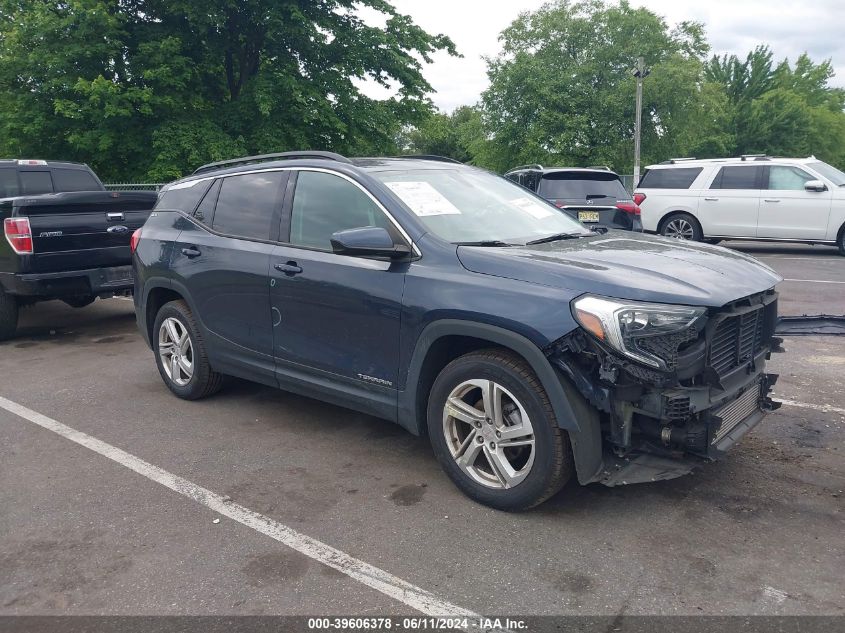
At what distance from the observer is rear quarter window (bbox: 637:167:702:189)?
14.4 meters

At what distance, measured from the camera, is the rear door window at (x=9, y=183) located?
924 cm

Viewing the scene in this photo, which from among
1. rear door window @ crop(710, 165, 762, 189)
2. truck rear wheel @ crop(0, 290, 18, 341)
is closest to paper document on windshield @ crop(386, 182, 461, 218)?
Answer: truck rear wheel @ crop(0, 290, 18, 341)

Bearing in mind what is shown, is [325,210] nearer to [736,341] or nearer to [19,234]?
[736,341]

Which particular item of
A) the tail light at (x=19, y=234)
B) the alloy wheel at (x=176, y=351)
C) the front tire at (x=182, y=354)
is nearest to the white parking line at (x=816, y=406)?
the front tire at (x=182, y=354)

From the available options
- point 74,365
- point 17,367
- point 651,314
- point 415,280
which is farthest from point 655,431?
point 17,367

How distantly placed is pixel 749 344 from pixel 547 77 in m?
39.0

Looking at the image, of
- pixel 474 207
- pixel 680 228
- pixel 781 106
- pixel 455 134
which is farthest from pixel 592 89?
pixel 474 207

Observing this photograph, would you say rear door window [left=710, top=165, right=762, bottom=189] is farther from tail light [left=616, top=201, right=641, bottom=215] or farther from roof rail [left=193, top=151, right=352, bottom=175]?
roof rail [left=193, top=151, right=352, bottom=175]

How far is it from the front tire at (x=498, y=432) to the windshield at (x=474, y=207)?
0.81 m

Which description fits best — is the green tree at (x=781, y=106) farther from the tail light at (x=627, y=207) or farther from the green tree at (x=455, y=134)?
the tail light at (x=627, y=207)

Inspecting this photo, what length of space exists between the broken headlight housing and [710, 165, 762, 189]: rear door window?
468 inches

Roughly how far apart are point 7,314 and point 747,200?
12.4 meters

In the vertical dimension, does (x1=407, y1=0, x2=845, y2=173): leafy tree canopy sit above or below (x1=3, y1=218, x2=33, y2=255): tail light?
above

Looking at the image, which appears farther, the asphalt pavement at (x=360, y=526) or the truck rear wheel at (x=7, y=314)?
the truck rear wheel at (x=7, y=314)
